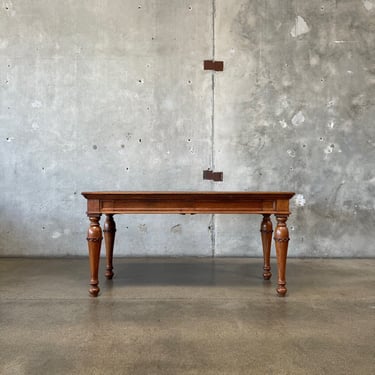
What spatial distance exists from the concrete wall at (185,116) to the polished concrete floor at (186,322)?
0.58m

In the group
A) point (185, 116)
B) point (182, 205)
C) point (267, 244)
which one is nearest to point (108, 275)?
point (182, 205)

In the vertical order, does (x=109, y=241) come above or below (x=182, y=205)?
below

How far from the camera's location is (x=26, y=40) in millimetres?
3559

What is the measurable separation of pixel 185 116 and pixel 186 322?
220 centimetres

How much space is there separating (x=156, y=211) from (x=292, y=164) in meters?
1.82

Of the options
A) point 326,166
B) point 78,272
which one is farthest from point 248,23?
point 78,272

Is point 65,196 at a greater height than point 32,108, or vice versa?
point 32,108

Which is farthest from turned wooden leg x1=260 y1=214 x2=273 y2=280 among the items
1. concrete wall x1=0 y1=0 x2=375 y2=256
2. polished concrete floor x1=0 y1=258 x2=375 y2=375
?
concrete wall x1=0 y1=0 x2=375 y2=256

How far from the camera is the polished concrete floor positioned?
58.3 inches

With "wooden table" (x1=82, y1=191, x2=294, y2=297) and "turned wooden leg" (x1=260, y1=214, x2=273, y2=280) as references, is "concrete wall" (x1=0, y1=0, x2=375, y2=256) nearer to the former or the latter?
"turned wooden leg" (x1=260, y1=214, x2=273, y2=280)

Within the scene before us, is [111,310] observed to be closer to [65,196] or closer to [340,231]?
[65,196]

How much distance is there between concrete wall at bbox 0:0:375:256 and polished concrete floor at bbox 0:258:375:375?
1.91 feet

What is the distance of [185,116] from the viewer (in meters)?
3.59

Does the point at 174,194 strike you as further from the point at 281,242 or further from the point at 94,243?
the point at 281,242
